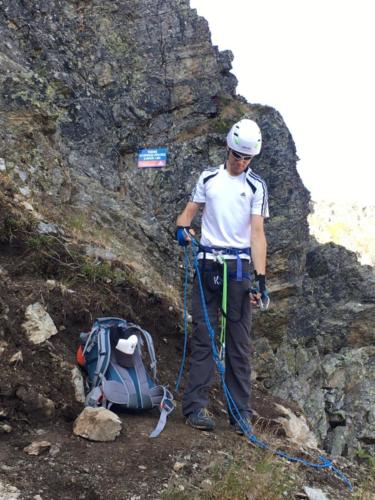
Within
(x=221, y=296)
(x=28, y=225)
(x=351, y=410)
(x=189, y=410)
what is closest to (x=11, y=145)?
(x=28, y=225)

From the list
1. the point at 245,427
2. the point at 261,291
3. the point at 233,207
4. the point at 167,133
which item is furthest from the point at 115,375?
the point at 167,133

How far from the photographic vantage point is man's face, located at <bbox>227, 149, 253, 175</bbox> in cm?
563

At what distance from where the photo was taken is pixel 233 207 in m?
5.69

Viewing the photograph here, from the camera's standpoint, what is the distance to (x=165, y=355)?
23.8 ft

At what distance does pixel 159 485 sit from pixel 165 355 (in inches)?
134

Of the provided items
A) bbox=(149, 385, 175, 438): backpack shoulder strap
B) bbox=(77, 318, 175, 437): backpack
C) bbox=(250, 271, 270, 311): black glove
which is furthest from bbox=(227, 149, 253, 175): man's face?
bbox=(149, 385, 175, 438): backpack shoulder strap

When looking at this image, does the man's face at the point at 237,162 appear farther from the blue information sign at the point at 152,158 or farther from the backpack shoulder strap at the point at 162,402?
the blue information sign at the point at 152,158

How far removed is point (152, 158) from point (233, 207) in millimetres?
10981

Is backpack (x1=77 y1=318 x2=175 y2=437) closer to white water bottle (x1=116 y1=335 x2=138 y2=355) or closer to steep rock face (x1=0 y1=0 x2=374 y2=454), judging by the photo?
white water bottle (x1=116 y1=335 x2=138 y2=355)

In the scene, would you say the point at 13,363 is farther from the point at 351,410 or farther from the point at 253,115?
the point at 351,410

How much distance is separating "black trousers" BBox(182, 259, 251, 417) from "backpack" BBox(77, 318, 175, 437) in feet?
1.40

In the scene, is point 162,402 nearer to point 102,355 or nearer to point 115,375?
point 115,375

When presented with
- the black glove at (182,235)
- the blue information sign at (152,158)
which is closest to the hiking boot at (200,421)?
the black glove at (182,235)

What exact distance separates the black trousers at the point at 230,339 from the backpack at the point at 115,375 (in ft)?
1.40
